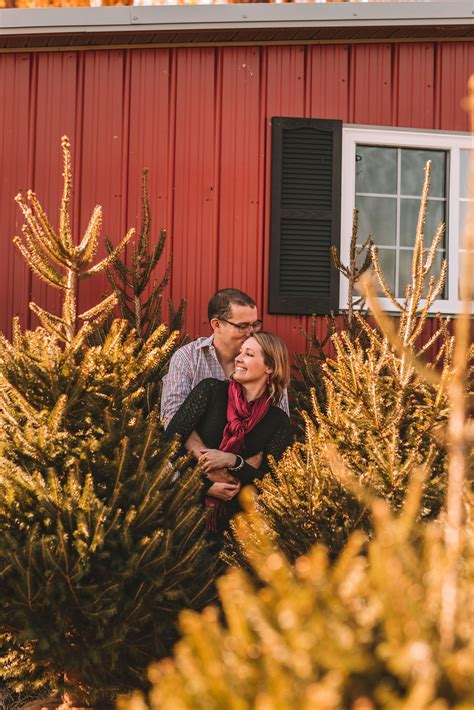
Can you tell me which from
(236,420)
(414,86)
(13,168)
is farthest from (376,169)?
(236,420)

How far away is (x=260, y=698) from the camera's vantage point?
5.03ft

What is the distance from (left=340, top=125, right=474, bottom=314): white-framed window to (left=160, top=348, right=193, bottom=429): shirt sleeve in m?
2.06

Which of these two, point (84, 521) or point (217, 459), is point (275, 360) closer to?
point (217, 459)

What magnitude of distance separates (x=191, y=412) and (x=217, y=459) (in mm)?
389

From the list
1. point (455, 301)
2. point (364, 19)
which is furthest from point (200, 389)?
point (364, 19)

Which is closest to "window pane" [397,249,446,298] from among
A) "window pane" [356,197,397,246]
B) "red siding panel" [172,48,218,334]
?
"window pane" [356,197,397,246]

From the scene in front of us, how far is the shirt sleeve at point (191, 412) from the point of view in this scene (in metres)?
5.08

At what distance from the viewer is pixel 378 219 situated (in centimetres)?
720

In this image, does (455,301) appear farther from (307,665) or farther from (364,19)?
(307,665)

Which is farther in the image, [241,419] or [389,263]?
[389,263]

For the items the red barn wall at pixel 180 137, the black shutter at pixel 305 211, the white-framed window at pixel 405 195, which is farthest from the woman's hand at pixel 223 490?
the white-framed window at pixel 405 195

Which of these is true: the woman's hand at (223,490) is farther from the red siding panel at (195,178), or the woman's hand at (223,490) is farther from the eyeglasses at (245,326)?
the red siding panel at (195,178)

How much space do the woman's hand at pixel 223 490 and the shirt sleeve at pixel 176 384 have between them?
673 mm

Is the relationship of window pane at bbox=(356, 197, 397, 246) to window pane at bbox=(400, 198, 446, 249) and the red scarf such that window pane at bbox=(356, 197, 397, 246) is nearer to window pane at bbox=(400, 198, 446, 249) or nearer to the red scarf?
window pane at bbox=(400, 198, 446, 249)
